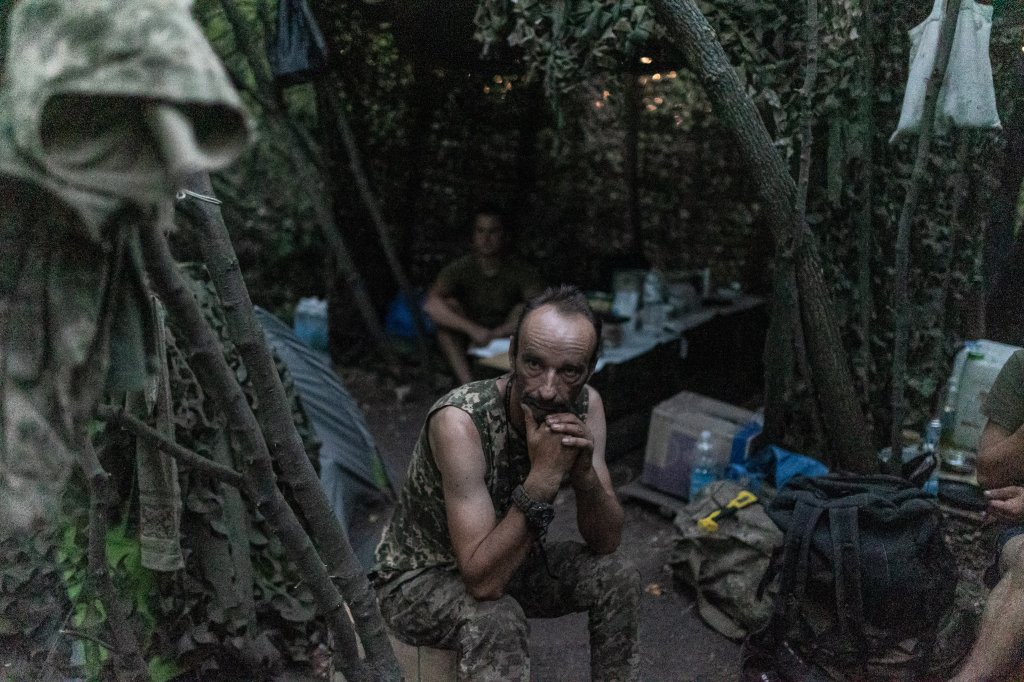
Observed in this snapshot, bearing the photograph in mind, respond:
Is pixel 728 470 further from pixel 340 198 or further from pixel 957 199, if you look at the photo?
pixel 340 198

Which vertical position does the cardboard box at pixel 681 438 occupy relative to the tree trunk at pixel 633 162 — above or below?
below

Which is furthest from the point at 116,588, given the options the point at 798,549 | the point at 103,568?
the point at 798,549

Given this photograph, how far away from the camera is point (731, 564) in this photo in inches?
152

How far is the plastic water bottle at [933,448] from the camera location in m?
4.05

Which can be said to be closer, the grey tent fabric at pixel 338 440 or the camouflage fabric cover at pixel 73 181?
the camouflage fabric cover at pixel 73 181

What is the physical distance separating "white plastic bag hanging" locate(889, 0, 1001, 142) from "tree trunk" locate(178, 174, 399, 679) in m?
3.06

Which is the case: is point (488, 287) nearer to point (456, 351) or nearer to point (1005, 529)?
point (456, 351)

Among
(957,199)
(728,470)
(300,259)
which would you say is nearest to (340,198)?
(300,259)

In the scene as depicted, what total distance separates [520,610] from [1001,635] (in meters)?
1.64

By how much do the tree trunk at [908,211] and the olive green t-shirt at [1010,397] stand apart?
0.58 meters

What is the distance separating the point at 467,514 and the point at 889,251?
293 centimetres

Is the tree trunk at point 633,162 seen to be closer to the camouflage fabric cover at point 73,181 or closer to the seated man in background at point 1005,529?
the seated man in background at point 1005,529

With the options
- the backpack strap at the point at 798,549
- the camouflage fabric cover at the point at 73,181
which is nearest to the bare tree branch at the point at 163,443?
the camouflage fabric cover at the point at 73,181


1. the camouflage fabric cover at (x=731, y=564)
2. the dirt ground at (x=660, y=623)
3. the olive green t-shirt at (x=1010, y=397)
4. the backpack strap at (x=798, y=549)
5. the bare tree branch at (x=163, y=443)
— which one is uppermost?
the bare tree branch at (x=163, y=443)
